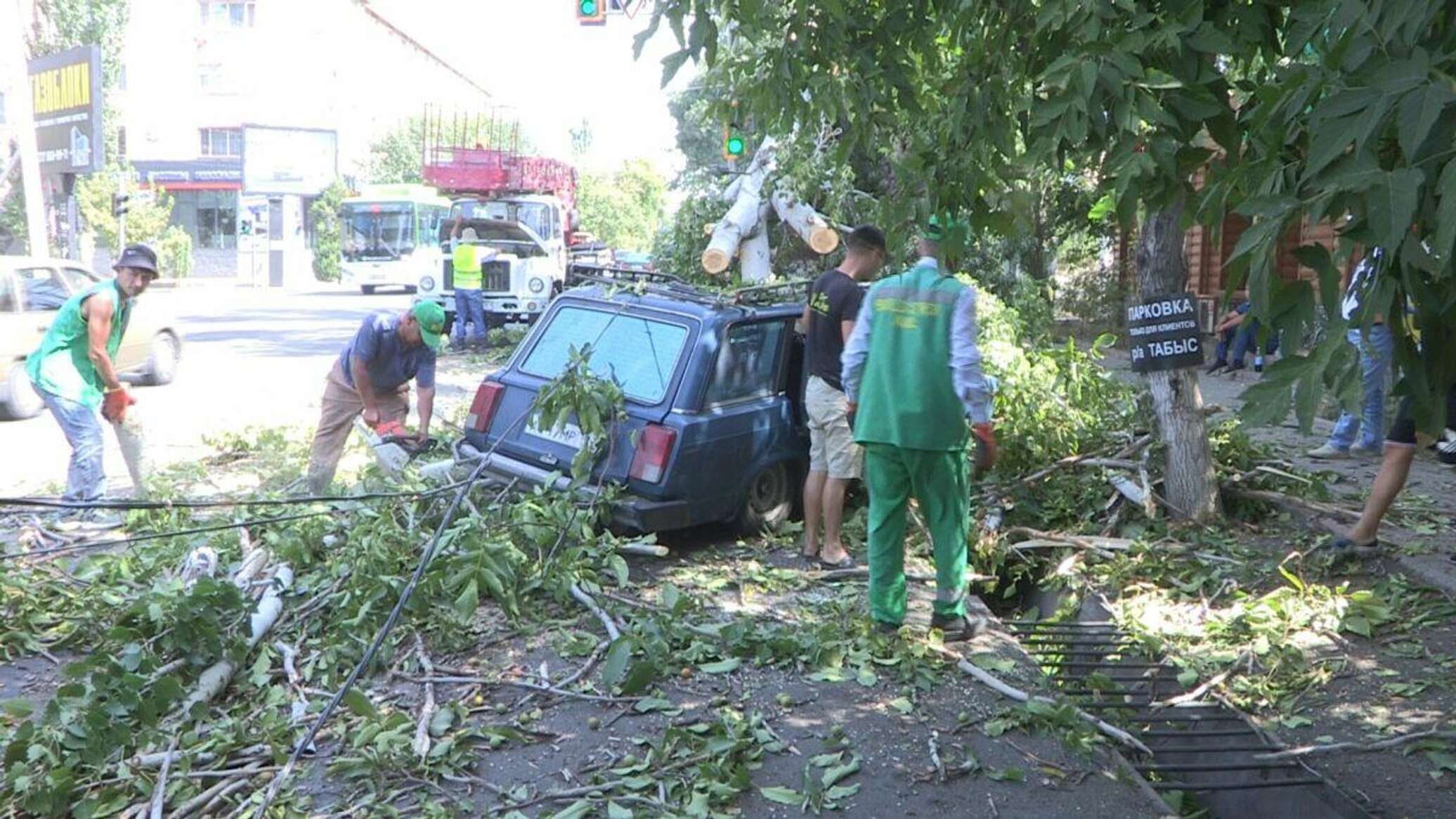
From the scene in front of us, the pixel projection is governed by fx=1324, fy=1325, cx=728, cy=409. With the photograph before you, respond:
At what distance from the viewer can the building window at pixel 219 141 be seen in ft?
192

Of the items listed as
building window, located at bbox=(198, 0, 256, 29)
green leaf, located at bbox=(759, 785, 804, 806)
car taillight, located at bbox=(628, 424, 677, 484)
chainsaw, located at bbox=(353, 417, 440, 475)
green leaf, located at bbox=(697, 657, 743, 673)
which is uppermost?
building window, located at bbox=(198, 0, 256, 29)

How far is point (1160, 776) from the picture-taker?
489cm

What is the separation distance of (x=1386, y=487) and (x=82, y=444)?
24.3 ft

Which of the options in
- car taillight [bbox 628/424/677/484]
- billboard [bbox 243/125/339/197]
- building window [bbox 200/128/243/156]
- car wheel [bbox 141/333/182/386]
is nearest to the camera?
car taillight [bbox 628/424/677/484]

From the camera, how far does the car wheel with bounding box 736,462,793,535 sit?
7.53 m

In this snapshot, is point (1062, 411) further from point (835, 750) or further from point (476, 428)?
point (835, 750)

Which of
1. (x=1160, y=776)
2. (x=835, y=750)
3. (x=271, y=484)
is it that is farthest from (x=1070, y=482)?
(x=271, y=484)

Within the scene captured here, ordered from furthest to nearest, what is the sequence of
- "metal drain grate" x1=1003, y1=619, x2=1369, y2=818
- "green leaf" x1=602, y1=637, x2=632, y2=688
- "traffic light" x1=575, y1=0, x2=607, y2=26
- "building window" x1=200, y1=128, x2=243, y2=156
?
"building window" x1=200, y1=128, x2=243, y2=156 → "traffic light" x1=575, y1=0, x2=607, y2=26 → "green leaf" x1=602, y1=637, x2=632, y2=688 → "metal drain grate" x1=1003, y1=619, x2=1369, y2=818

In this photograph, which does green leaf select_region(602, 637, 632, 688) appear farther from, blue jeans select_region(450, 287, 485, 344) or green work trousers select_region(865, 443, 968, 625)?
blue jeans select_region(450, 287, 485, 344)

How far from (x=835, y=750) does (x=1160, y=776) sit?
1302 mm

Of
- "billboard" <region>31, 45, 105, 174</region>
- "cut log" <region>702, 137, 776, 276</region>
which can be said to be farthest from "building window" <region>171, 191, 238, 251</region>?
"cut log" <region>702, 137, 776, 276</region>

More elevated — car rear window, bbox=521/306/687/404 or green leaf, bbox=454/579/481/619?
car rear window, bbox=521/306/687/404

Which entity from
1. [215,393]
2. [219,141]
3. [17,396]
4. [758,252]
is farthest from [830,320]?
[219,141]

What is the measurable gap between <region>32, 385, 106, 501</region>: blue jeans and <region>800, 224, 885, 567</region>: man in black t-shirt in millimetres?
4402
